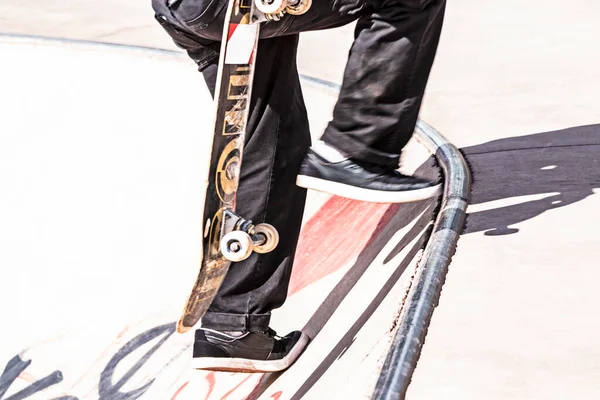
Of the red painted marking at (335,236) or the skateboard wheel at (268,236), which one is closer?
the skateboard wheel at (268,236)

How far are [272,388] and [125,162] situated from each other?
95.9 inches

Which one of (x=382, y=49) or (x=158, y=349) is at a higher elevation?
(x=382, y=49)

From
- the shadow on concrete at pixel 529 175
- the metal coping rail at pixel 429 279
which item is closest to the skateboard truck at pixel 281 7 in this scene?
the metal coping rail at pixel 429 279

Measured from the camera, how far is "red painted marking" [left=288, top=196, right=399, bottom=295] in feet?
12.9

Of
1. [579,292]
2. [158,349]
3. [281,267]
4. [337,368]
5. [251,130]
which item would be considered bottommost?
[158,349]

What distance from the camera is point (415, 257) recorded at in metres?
2.99

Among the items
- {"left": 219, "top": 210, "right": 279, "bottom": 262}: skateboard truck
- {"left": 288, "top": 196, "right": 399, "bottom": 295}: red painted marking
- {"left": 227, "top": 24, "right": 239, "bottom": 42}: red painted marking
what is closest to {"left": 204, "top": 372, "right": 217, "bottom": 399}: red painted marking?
{"left": 288, "top": 196, "right": 399, "bottom": 295}: red painted marking

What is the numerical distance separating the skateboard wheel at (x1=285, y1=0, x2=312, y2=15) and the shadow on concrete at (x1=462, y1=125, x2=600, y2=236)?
103 centimetres

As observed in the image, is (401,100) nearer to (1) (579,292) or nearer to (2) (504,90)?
(1) (579,292)

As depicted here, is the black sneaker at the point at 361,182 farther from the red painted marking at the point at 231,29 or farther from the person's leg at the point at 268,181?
the red painted marking at the point at 231,29

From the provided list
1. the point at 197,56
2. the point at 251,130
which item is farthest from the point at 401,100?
the point at 197,56

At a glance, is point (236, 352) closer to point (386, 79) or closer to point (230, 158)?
point (230, 158)

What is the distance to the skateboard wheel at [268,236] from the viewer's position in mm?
2896

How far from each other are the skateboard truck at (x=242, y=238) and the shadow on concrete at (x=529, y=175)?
75 centimetres
